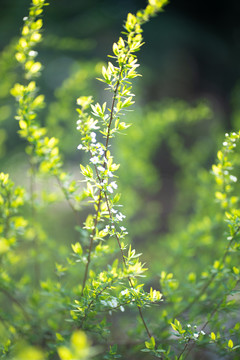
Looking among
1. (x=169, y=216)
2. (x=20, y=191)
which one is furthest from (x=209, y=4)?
(x=20, y=191)

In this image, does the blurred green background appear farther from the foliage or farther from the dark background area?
the foliage

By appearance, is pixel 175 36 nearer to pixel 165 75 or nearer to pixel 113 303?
pixel 165 75

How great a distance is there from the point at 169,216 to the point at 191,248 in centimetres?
122

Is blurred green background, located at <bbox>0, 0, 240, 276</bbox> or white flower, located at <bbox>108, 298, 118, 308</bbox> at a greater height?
blurred green background, located at <bbox>0, 0, 240, 276</bbox>

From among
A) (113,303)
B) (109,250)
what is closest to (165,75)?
(109,250)

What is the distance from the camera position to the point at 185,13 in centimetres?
245

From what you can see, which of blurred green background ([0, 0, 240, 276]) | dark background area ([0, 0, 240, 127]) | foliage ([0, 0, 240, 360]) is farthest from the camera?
dark background area ([0, 0, 240, 127])

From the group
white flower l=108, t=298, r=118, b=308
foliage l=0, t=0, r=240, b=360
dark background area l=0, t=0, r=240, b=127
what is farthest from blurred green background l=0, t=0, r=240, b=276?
white flower l=108, t=298, r=118, b=308

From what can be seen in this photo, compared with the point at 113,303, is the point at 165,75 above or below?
above

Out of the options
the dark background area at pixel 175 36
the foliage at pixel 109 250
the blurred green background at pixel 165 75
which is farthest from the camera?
the dark background area at pixel 175 36

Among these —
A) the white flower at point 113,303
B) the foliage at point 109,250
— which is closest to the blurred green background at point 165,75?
the foliage at point 109,250

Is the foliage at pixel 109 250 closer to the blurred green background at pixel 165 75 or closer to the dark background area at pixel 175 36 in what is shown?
the blurred green background at pixel 165 75

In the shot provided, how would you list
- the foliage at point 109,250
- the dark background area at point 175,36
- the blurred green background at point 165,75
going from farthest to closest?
the dark background area at point 175,36
the blurred green background at point 165,75
the foliage at point 109,250

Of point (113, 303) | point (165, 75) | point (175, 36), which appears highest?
point (175, 36)
